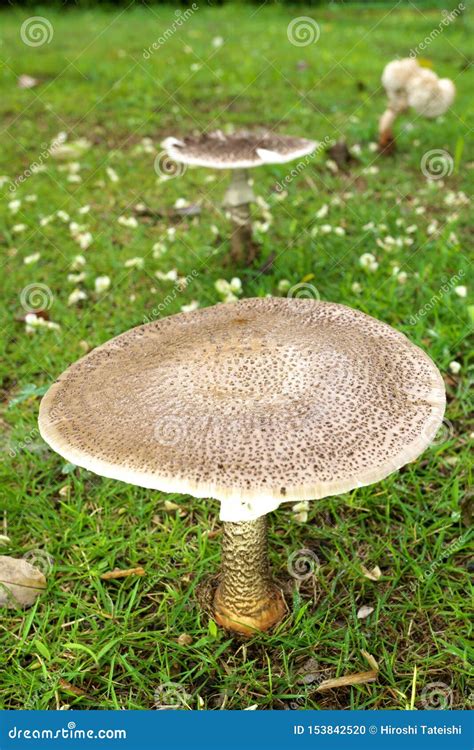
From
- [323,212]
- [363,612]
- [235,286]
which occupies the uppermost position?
[323,212]

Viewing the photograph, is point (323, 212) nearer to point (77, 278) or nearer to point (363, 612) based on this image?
point (77, 278)

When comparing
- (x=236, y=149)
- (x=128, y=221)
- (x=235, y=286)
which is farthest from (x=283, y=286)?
(x=128, y=221)

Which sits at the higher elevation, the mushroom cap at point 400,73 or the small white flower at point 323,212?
the mushroom cap at point 400,73

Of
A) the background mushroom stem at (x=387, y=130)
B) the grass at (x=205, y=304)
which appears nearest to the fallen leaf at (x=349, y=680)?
the grass at (x=205, y=304)

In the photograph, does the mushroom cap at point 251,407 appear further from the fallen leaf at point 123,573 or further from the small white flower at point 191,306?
the small white flower at point 191,306

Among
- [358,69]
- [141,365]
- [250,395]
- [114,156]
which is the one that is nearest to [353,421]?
[250,395]

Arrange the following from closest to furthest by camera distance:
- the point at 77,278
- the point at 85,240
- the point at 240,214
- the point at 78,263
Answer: the point at 240,214, the point at 77,278, the point at 78,263, the point at 85,240

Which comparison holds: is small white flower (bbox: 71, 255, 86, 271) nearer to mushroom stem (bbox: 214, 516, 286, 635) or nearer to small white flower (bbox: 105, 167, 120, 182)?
small white flower (bbox: 105, 167, 120, 182)
